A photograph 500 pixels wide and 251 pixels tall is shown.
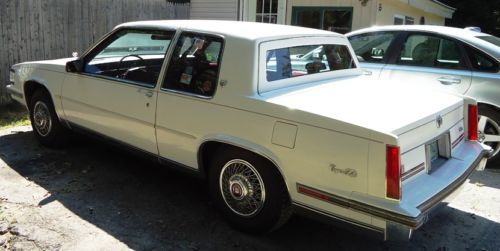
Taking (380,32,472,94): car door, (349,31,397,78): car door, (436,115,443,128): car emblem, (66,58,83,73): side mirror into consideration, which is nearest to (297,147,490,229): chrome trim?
(436,115,443,128): car emblem

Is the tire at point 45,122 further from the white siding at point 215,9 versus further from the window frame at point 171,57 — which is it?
the white siding at point 215,9

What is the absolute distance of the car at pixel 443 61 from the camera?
18.3 feet

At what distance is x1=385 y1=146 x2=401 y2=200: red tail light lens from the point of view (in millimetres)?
2881

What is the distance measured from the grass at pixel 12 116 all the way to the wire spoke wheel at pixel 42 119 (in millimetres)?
1513

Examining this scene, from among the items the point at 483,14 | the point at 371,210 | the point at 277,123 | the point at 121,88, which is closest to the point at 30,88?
the point at 121,88

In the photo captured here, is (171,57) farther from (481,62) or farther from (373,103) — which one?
(481,62)

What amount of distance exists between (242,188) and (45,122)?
10.3 feet

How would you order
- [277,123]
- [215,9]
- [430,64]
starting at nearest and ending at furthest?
[277,123] < [430,64] < [215,9]

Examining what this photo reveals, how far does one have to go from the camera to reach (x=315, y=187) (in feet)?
10.5

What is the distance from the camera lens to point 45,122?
18.7 ft

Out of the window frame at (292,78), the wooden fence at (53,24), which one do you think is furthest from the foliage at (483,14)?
the window frame at (292,78)

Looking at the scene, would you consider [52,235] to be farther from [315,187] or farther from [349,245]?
[349,245]

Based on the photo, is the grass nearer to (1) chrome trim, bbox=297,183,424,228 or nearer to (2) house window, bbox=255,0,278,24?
(1) chrome trim, bbox=297,183,424,228

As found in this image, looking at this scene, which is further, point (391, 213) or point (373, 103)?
point (373, 103)
